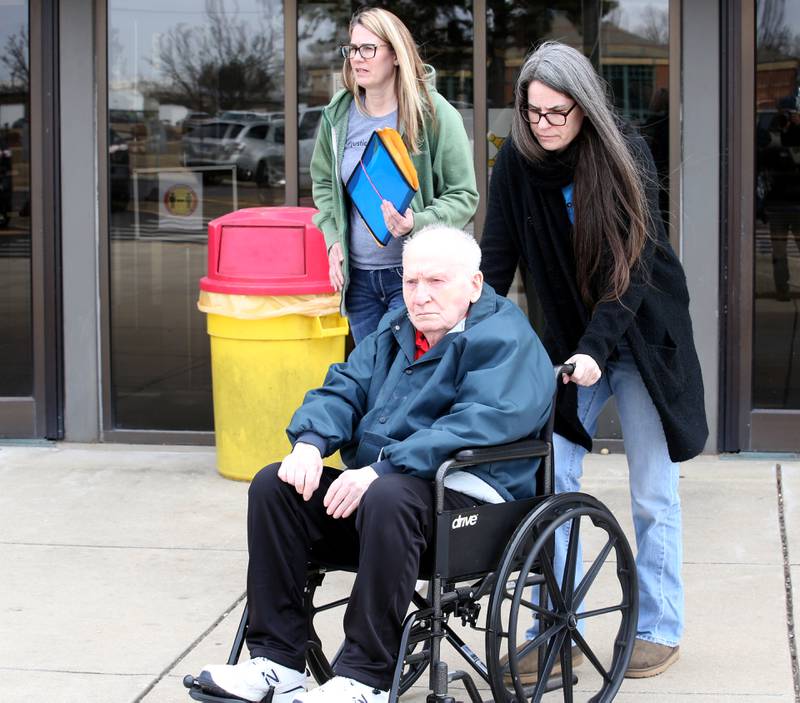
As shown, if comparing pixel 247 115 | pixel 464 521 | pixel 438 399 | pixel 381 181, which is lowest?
pixel 464 521

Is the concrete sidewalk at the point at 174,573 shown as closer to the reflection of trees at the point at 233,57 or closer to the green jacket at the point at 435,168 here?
the green jacket at the point at 435,168

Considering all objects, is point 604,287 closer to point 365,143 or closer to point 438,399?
point 438,399

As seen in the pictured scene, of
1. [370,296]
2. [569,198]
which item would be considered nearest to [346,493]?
[569,198]

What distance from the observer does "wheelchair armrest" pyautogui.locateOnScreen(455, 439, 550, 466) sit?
312 cm

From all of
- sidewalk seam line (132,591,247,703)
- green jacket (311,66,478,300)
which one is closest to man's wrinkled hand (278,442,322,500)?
sidewalk seam line (132,591,247,703)

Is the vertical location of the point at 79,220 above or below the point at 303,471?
above

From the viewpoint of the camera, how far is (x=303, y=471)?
3.26m

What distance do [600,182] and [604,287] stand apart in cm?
28

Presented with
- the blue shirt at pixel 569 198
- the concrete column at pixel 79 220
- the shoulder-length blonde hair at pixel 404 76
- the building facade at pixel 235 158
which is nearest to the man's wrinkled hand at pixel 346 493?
the blue shirt at pixel 569 198

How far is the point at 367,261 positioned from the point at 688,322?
4.07 ft

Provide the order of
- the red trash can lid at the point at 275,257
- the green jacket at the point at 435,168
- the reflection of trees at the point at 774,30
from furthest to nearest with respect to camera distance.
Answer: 1. the reflection of trees at the point at 774,30
2. the red trash can lid at the point at 275,257
3. the green jacket at the point at 435,168

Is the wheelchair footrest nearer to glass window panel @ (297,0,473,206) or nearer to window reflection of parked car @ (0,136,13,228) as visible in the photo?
glass window panel @ (297,0,473,206)

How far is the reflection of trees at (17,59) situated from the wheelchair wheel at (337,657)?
13.8ft

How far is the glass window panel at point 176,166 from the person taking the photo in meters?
6.60
